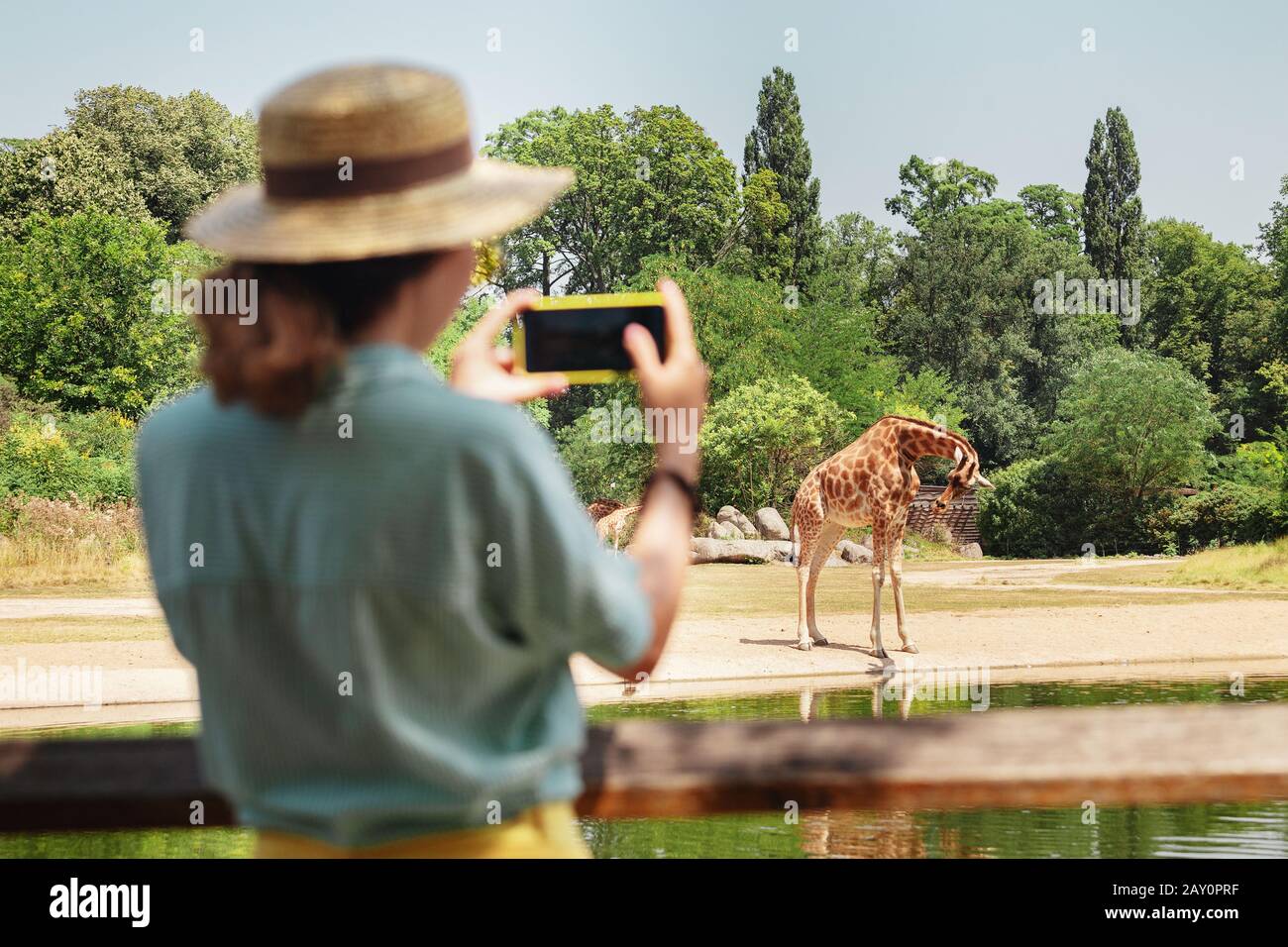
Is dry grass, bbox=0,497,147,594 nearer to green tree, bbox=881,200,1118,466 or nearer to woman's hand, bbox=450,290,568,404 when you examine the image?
woman's hand, bbox=450,290,568,404

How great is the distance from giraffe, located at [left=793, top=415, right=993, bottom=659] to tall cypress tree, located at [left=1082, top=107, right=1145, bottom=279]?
44.6 metres

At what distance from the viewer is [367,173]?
1666 millimetres

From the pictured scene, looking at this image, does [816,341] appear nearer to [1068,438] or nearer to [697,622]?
[1068,438]

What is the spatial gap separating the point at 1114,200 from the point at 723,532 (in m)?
32.8

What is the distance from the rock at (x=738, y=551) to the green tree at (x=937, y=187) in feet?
125

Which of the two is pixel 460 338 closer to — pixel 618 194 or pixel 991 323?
pixel 618 194

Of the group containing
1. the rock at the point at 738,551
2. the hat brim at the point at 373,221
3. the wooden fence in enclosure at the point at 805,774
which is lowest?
the rock at the point at 738,551

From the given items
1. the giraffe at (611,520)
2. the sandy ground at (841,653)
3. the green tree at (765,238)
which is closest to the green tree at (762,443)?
the giraffe at (611,520)

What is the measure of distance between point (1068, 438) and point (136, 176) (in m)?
32.7

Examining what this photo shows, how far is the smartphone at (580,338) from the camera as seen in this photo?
2.21m

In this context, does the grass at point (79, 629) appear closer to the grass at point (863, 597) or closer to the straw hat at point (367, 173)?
the grass at point (863, 597)

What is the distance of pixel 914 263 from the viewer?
60.6m
